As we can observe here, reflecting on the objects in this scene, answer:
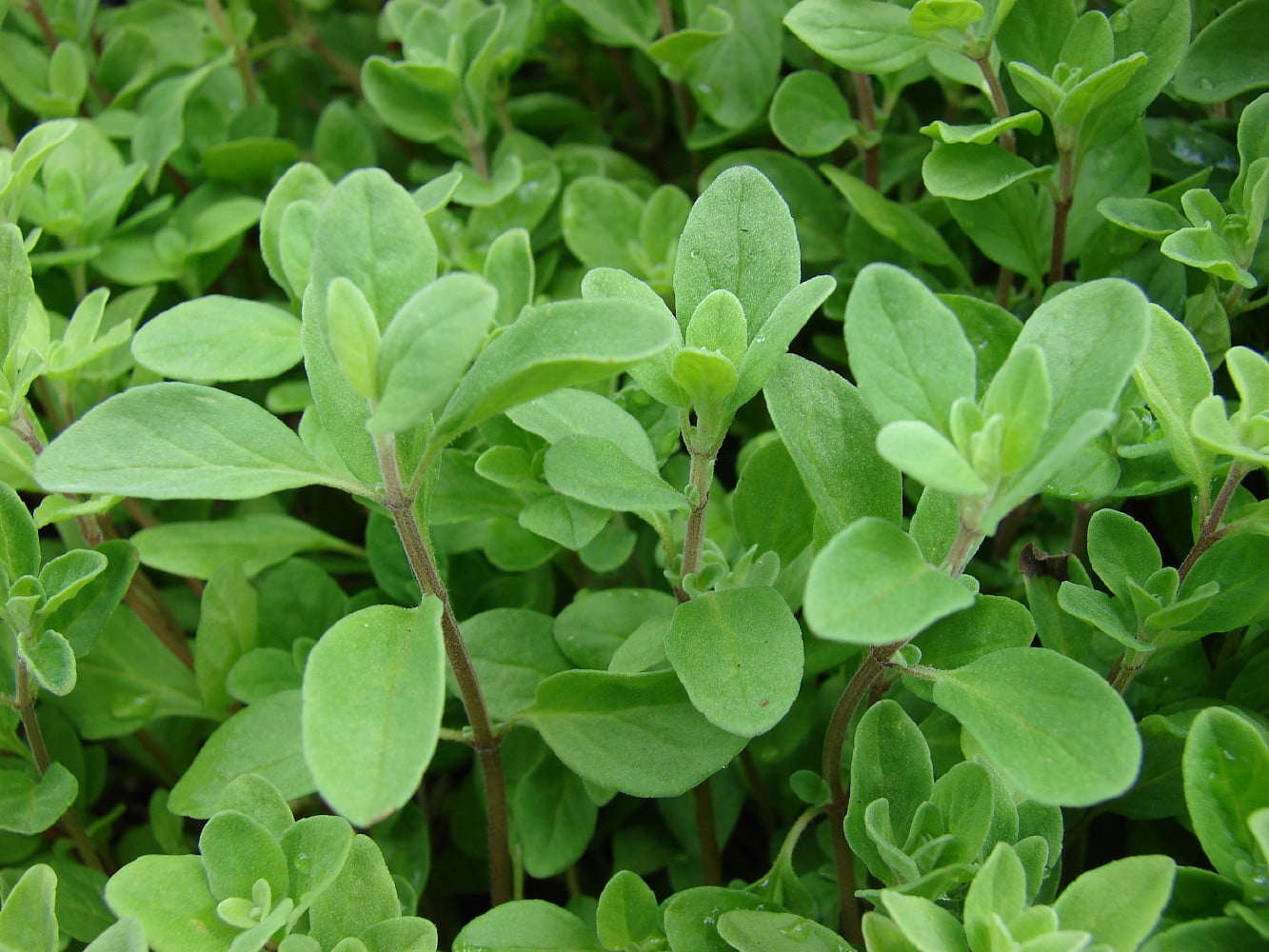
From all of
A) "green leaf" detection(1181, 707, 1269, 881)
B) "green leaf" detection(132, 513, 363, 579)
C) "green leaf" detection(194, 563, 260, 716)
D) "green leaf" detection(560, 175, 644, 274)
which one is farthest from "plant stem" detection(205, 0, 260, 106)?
"green leaf" detection(1181, 707, 1269, 881)

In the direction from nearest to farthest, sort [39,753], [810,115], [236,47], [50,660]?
[50,660] < [39,753] < [810,115] < [236,47]

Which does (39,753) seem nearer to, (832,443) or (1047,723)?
(832,443)

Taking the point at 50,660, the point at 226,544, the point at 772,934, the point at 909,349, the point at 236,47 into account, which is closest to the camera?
the point at 909,349

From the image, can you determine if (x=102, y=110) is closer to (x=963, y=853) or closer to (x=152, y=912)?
(x=152, y=912)

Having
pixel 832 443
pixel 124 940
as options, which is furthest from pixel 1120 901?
pixel 124 940

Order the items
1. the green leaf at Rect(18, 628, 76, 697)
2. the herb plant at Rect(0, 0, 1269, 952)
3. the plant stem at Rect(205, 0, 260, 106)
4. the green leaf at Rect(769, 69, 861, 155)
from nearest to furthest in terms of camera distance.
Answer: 1. the herb plant at Rect(0, 0, 1269, 952)
2. the green leaf at Rect(18, 628, 76, 697)
3. the green leaf at Rect(769, 69, 861, 155)
4. the plant stem at Rect(205, 0, 260, 106)

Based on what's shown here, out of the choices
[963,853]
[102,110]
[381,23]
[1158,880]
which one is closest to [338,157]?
[381,23]

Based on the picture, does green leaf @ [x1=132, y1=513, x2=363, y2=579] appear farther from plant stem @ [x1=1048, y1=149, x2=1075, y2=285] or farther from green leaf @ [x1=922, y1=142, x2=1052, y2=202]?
plant stem @ [x1=1048, y1=149, x2=1075, y2=285]
